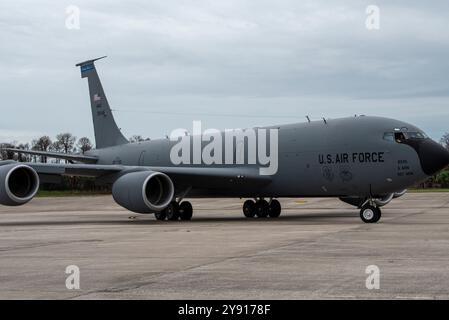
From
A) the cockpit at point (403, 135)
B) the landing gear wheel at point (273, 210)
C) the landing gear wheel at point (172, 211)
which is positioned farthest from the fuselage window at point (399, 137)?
the landing gear wheel at point (172, 211)

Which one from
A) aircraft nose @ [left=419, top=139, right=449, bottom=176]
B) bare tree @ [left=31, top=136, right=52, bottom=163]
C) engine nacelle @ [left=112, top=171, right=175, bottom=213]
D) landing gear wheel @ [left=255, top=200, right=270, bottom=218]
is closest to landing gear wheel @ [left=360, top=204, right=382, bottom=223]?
aircraft nose @ [left=419, top=139, right=449, bottom=176]

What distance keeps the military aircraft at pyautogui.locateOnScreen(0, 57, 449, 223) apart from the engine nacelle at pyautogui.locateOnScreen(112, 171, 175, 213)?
0.03 metres

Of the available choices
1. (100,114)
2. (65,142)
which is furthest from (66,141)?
(100,114)

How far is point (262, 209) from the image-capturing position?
89.5 ft

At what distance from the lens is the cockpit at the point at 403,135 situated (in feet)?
69.6

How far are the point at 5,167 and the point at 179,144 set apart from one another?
7.93m

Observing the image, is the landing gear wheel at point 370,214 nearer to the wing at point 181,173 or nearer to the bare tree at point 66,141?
the wing at point 181,173

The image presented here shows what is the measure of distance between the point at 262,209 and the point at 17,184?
372 inches

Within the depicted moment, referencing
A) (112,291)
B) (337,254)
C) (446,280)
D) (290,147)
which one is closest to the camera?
(112,291)

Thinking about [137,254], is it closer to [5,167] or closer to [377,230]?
[377,230]

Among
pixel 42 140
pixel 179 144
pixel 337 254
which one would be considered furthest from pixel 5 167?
pixel 42 140

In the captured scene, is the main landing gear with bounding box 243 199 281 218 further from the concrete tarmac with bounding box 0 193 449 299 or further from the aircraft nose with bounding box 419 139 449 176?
the concrete tarmac with bounding box 0 193 449 299

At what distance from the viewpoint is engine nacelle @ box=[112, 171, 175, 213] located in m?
22.5

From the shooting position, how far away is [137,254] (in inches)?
484
